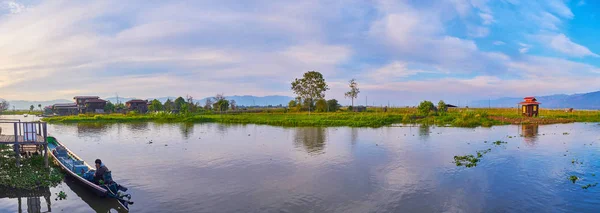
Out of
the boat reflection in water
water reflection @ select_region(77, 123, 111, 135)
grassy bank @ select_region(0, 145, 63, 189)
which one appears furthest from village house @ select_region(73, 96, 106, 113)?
the boat reflection in water

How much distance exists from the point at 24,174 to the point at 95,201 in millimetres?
4650

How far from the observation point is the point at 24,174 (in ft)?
49.3

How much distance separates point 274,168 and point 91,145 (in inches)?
762

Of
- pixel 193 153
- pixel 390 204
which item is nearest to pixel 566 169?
pixel 390 204

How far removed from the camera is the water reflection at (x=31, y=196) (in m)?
12.6

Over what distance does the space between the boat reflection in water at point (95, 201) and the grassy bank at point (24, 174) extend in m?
1.04

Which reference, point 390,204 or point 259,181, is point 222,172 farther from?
point 390,204

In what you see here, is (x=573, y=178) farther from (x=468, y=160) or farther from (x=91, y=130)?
(x=91, y=130)

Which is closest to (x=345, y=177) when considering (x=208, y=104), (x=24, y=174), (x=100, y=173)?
(x=100, y=173)

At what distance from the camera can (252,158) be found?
72.1 feet

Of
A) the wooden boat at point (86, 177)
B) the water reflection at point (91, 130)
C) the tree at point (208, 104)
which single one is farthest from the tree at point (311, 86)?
the wooden boat at point (86, 177)

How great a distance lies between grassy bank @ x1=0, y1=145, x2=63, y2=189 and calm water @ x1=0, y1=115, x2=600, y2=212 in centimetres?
55

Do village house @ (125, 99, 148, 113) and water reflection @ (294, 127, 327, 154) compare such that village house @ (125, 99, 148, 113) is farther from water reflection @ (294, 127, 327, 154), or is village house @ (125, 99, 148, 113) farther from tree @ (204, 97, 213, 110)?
water reflection @ (294, 127, 327, 154)

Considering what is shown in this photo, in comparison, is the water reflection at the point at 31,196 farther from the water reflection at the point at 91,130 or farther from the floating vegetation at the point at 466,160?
the water reflection at the point at 91,130
